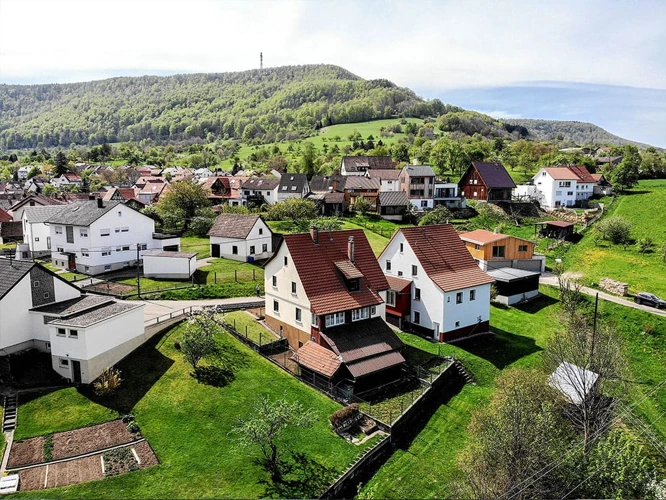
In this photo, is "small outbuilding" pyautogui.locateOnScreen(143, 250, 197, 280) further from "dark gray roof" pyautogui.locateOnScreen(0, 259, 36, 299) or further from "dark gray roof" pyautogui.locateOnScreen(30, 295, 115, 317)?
"dark gray roof" pyautogui.locateOnScreen(0, 259, 36, 299)

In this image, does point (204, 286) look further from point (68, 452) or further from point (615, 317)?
point (615, 317)

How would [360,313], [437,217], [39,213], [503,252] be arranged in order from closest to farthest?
1. [360,313]
2. [503,252]
3. [39,213]
4. [437,217]

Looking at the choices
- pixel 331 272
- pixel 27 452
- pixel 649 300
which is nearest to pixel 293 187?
pixel 331 272

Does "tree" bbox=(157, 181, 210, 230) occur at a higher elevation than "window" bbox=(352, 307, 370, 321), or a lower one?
higher

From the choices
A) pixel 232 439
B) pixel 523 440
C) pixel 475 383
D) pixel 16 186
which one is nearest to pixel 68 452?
pixel 232 439

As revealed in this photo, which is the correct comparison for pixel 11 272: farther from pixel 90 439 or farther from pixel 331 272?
pixel 331 272

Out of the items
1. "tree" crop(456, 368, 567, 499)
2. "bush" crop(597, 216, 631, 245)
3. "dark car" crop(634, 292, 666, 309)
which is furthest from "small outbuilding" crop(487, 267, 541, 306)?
"tree" crop(456, 368, 567, 499)
